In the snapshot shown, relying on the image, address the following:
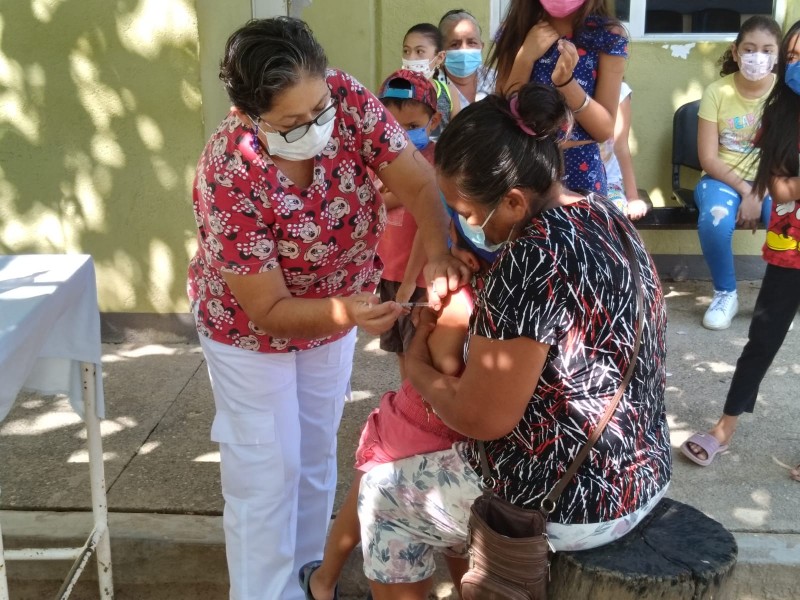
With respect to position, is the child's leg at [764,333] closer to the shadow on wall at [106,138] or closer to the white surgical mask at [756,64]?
the white surgical mask at [756,64]

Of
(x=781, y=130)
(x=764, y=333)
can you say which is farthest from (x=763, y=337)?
(x=781, y=130)

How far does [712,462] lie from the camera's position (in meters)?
3.58

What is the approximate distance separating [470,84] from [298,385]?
8.23 feet

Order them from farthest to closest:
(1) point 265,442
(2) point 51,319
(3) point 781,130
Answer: (3) point 781,130, (1) point 265,442, (2) point 51,319

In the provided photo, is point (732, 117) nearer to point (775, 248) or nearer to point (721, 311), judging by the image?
point (721, 311)

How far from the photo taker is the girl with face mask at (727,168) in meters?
5.20

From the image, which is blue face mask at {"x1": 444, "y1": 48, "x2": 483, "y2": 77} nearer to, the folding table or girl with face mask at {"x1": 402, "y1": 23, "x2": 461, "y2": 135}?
girl with face mask at {"x1": 402, "y1": 23, "x2": 461, "y2": 135}

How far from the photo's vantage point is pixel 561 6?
3.01 metres

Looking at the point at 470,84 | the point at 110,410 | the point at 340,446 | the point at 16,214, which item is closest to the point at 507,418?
the point at 340,446

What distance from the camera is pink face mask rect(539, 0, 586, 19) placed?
3.01 m

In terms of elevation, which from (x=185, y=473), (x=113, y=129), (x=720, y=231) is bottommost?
(x=185, y=473)

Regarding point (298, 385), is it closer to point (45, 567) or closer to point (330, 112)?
point (330, 112)

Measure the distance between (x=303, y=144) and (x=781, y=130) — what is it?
6.61ft

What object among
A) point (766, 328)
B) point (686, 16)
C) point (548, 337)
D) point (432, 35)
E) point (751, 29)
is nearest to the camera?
point (548, 337)
